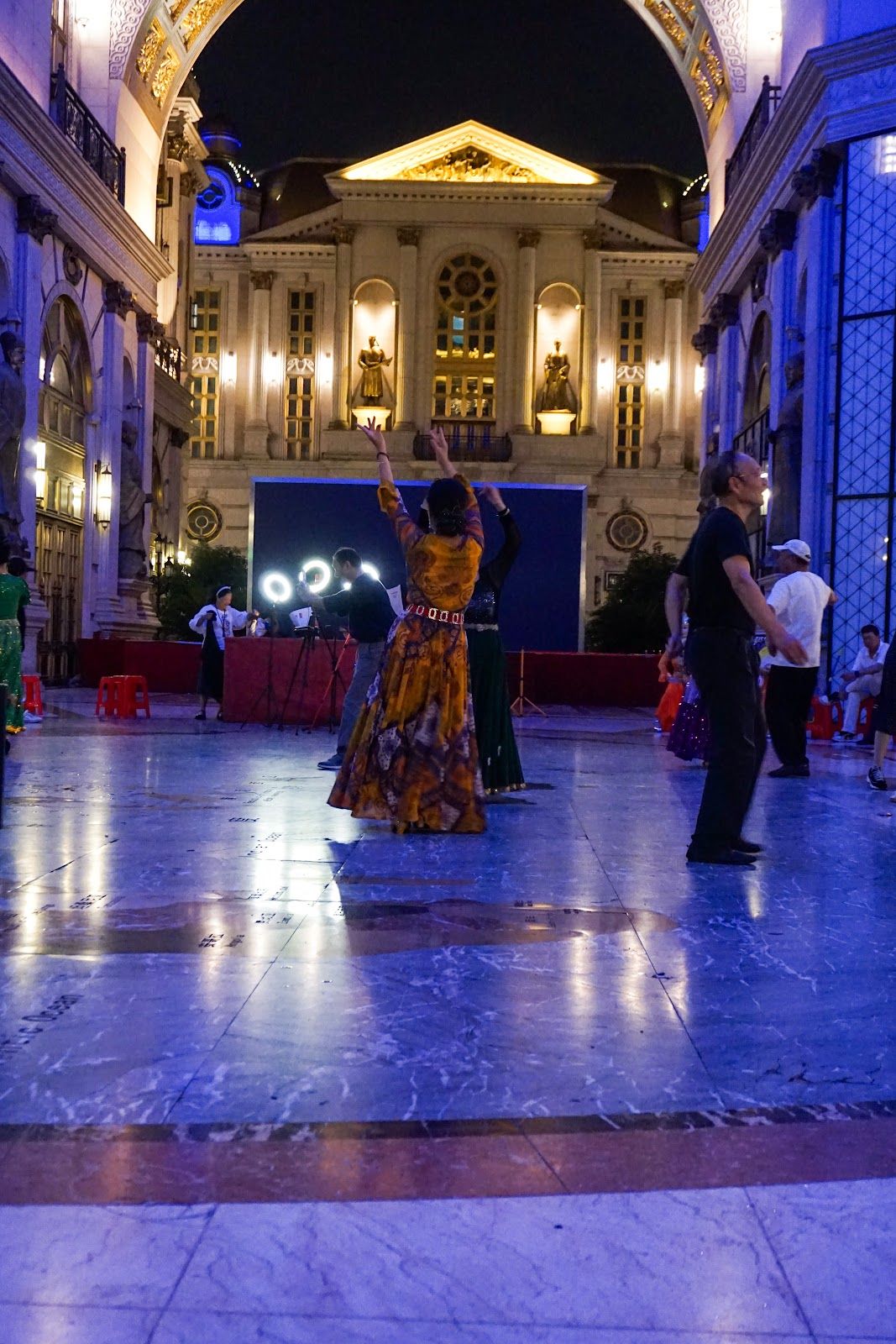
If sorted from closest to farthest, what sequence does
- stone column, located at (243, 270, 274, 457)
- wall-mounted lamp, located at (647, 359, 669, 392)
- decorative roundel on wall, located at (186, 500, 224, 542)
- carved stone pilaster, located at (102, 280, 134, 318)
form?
carved stone pilaster, located at (102, 280, 134, 318) < stone column, located at (243, 270, 274, 457) < wall-mounted lamp, located at (647, 359, 669, 392) < decorative roundel on wall, located at (186, 500, 224, 542)

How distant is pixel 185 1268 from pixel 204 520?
41.4m

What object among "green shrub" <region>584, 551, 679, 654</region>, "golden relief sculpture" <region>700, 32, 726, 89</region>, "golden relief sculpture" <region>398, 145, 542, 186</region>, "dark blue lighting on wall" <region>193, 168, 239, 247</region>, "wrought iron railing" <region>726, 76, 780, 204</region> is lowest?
"green shrub" <region>584, 551, 679, 654</region>

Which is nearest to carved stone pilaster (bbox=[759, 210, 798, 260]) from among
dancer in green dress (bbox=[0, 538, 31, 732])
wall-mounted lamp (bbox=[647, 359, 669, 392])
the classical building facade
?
dancer in green dress (bbox=[0, 538, 31, 732])

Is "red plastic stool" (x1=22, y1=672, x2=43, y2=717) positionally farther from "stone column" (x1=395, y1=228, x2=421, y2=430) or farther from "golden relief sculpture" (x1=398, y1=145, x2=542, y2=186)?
"golden relief sculpture" (x1=398, y1=145, x2=542, y2=186)

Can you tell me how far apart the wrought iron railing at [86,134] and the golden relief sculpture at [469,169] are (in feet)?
67.8

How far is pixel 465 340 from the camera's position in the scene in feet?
138

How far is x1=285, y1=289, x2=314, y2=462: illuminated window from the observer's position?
42.2 m

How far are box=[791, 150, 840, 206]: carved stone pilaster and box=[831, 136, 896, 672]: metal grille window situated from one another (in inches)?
9.3

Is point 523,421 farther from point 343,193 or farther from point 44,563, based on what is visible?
point 44,563

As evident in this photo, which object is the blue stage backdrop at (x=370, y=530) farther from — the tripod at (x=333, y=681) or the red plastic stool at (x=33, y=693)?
the red plastic stool at (x=33, y=693)

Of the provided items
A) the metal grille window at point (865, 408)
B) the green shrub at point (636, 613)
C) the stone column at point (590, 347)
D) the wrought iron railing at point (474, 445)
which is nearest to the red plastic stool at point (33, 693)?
the metal grille window at point (865, 408)

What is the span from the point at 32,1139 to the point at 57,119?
1946cm

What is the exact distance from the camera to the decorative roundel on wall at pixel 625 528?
41.6m

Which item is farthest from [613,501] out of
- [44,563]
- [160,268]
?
[44,563]
